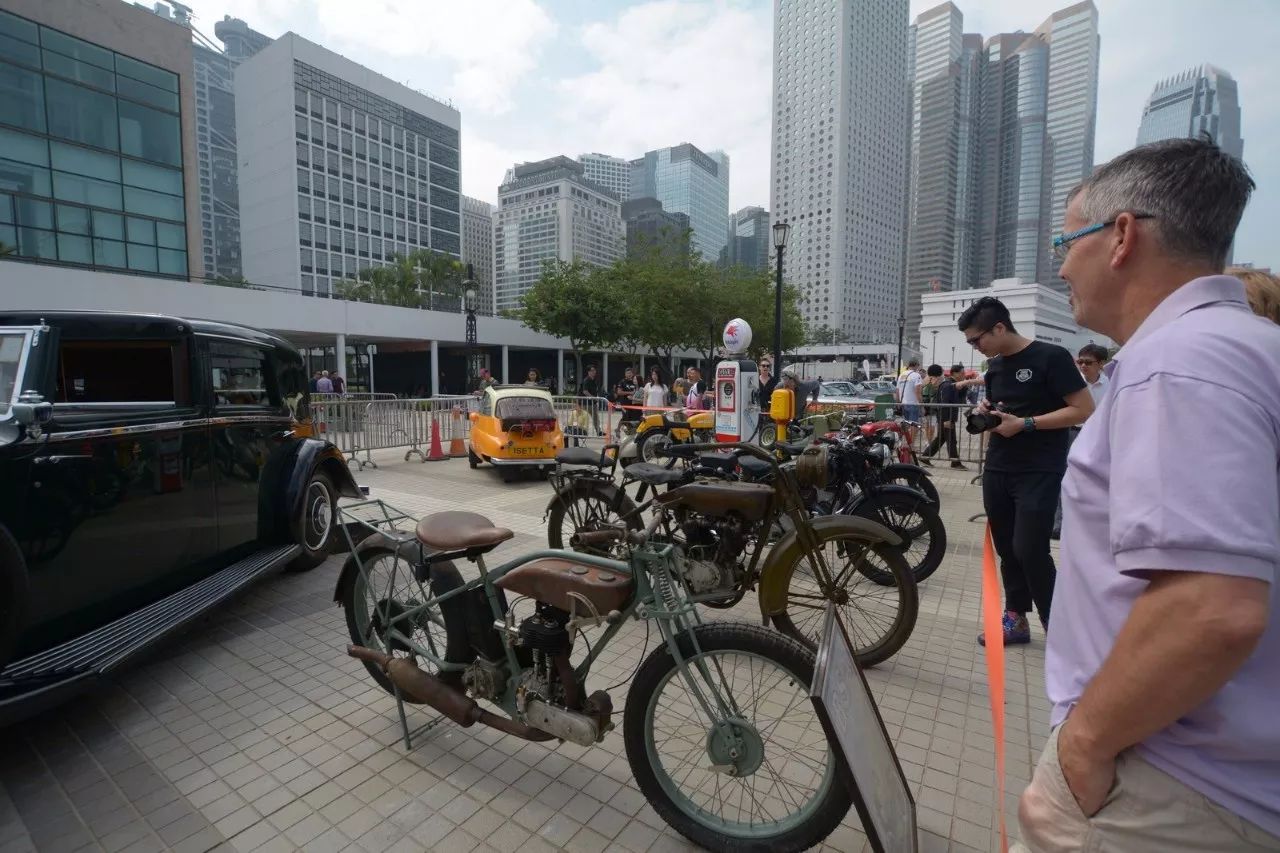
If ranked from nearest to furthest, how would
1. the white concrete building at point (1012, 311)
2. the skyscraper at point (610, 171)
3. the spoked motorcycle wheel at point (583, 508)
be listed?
the spoked motorcycle wheel at point (583, 508) < the white concrete building at point (1012, 311) < the skyscraper at point (610, 171)

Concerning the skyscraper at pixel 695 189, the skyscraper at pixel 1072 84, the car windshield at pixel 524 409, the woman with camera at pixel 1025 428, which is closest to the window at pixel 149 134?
the car windshield at pixel 524 409

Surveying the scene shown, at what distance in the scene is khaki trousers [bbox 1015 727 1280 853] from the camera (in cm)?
92

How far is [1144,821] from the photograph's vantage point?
0.95m

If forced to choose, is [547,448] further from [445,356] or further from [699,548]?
[445,356]

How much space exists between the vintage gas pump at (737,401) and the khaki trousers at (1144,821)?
8302 millimetres

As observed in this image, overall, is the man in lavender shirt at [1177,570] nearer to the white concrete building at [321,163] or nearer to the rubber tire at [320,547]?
the rubber tire at [320,547]

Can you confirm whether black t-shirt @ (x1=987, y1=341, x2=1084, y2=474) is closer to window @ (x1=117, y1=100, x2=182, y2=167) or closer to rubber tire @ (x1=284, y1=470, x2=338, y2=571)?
rubber tire @ (x1=284, y1=470, x2=338, y2=571)

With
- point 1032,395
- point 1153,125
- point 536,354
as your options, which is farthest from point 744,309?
point 1032,395

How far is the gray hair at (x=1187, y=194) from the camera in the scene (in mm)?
1102

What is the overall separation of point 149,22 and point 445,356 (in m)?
20.2

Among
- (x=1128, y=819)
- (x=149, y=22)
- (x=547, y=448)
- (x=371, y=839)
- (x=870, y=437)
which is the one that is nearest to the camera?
(x=1128, y=819)

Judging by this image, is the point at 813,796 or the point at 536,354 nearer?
the point at 813,796

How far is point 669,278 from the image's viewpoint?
31.5 m

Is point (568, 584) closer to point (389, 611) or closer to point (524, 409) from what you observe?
point (389, 611)
